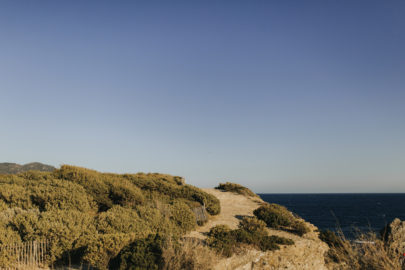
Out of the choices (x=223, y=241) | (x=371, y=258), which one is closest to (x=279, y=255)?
(x=223, y=241)

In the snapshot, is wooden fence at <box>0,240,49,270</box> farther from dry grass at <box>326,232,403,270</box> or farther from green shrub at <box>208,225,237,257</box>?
dry grass at <box>326,232,403,270</box>

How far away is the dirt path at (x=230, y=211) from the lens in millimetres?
15573

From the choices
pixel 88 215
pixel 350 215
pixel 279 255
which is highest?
pixel 88 215

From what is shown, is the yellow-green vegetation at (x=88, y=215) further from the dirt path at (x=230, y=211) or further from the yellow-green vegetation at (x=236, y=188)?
the yellow-green vegetation at (x=236, y=188)

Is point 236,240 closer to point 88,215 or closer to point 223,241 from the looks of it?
point 223,241

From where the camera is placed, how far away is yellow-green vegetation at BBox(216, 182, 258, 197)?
30.7 m

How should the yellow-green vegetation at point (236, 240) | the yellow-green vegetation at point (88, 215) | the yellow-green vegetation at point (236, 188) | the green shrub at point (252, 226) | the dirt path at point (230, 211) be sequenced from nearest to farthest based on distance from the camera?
1. the yellow-green vegetation at point (88, 215)
2. the yellow-green vegetation at point (236, 240)
3. the green shrub at point (252, 226)
4. the dirt path at point (230, 211)
5. the yellow-green vegetation at point (236, 188)

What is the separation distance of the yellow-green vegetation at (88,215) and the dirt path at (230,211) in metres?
0.76

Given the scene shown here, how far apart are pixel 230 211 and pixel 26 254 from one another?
599 inches

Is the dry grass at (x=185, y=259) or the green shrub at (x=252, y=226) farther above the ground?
the dry grass at (x=185, y=259)

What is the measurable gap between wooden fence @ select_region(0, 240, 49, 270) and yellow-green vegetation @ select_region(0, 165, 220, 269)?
230 mm

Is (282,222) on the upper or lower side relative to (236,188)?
lower

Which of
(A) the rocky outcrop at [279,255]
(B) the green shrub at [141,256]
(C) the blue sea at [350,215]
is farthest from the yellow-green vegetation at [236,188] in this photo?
(B) the green shrub at [141,256]

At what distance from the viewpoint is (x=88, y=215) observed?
11.8m
